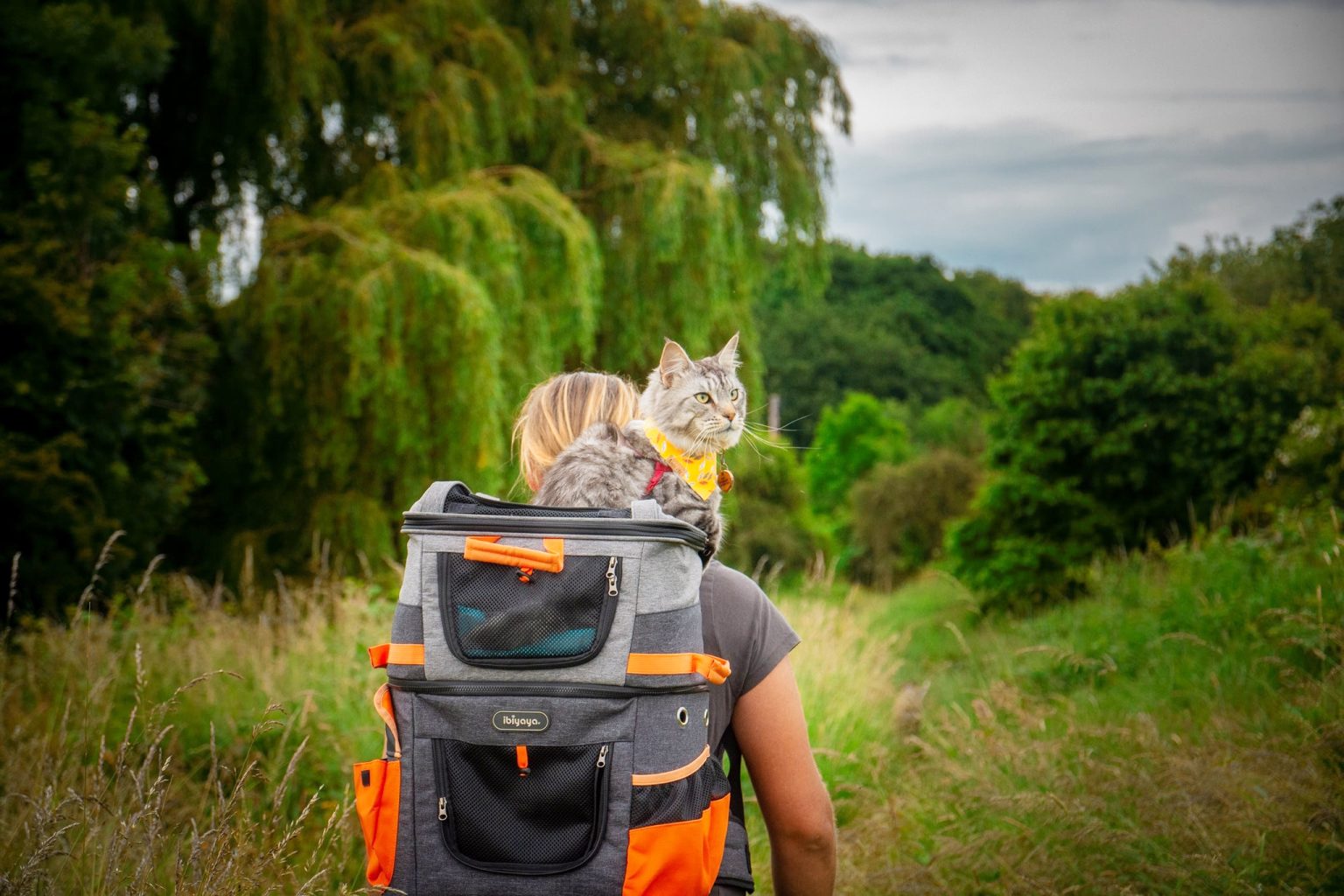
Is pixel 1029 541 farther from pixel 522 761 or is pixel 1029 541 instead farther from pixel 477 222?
pixel 522 761

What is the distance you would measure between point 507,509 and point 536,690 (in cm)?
31

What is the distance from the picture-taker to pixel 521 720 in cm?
158

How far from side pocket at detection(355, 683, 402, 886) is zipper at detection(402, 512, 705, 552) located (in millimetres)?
292

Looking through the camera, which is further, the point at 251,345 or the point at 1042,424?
the point at 1042,424

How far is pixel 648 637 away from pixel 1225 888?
2.41 metres

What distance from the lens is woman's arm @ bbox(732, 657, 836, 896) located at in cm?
184

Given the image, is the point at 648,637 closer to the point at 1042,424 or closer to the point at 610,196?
the point at 610,196

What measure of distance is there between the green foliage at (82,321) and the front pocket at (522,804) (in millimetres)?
5230

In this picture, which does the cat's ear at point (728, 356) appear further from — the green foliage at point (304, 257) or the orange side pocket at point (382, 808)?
the green foliage at point (304, 257)

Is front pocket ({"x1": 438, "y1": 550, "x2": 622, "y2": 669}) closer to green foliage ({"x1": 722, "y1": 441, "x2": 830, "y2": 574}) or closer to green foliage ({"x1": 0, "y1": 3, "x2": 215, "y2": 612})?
green foliage ({"x1": 0, "y1": 3, "x2": 215, "y2": 612})

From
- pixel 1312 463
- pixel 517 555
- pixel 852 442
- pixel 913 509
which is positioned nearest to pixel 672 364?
pixel 517 555

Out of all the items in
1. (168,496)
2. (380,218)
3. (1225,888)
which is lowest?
(1225,888)

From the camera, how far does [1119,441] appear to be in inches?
483

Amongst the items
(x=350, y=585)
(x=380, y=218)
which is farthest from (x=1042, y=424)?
(x=350, y=585)
